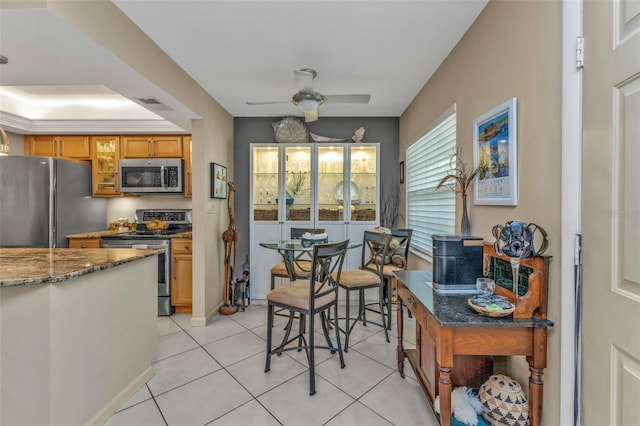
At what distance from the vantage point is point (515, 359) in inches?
63.4

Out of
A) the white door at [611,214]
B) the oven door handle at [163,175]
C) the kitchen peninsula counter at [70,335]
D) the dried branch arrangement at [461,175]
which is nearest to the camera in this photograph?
the white door at [611,214]

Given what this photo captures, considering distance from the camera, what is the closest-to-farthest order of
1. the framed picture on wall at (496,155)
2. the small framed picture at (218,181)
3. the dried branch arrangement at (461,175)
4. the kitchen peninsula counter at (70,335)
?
1. the kitchen peninsula counter at (70,335)
2. the framed picture on wall at (496,155)
3. the dried branch arrangement at (461,175)
4. the small framed picture at (218,181)

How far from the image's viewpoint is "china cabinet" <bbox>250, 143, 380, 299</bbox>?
3.91m

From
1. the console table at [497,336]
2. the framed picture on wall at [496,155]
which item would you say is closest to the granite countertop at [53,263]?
the console table at [497,336]

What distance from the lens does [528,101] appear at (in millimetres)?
1462

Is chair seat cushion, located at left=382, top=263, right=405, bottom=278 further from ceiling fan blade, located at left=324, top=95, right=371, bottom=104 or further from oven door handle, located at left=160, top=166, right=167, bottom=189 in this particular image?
oven door handle, located at left=160, top=166, right=167, bottom=189

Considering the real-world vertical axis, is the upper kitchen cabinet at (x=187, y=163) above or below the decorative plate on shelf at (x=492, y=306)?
above

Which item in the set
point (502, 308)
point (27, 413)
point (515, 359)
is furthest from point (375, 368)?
point (27, 413)

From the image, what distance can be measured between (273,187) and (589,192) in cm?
337

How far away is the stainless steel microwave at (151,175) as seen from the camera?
3822mm

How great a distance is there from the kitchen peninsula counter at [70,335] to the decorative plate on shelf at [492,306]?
2057mm

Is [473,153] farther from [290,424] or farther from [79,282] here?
[79,282]

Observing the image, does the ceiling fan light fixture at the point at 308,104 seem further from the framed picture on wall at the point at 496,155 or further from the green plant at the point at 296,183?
the green plant at the point at 296,183

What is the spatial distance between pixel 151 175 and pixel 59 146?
1381 millimetres
